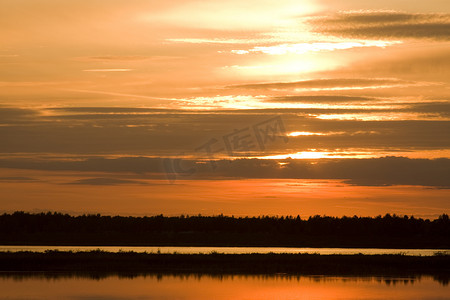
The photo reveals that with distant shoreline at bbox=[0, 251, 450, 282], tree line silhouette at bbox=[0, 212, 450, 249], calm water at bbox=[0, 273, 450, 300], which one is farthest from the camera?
tree line silhouette at bbox=[0, 212, 450, 249]

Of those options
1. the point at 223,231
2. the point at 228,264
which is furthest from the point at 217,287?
the point at 223,231

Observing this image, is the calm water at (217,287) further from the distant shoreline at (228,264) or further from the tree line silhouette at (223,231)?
the tree line silhouette at (223,231)

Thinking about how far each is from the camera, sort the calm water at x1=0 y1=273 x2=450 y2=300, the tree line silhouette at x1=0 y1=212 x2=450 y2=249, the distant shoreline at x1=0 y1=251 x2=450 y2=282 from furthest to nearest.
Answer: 1. the tree line silhouette at x1=0 y1=212 x2=450 y2=249
2. the distant shoreline at x1=0 y1=251 x2=450 y2=282
3. the calm water at x1=0 y1=273 x2=450 y2=300

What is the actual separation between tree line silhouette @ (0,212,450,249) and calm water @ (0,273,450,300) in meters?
62.6

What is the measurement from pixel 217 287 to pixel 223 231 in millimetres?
91300

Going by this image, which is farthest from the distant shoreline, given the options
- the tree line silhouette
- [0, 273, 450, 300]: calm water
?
the tree line silhouette

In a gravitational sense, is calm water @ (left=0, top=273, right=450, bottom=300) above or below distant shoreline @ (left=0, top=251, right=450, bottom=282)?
below

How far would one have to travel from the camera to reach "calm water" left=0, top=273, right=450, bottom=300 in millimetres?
41719

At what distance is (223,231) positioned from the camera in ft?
449

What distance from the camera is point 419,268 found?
6125cm

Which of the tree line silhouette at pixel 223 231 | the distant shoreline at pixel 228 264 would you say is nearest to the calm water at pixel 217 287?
the distant shoreline at pixel 228 264

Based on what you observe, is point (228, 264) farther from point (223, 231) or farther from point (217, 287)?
point (223, 231)

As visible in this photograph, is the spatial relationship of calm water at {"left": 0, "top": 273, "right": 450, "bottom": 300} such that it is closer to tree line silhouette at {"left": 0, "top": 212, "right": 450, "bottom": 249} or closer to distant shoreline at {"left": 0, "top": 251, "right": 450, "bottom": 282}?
distant shoreline at {"left": 0, "top": 251, "right": 450, "bottom": 282}

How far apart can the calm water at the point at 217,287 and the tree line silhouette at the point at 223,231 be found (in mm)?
62553
